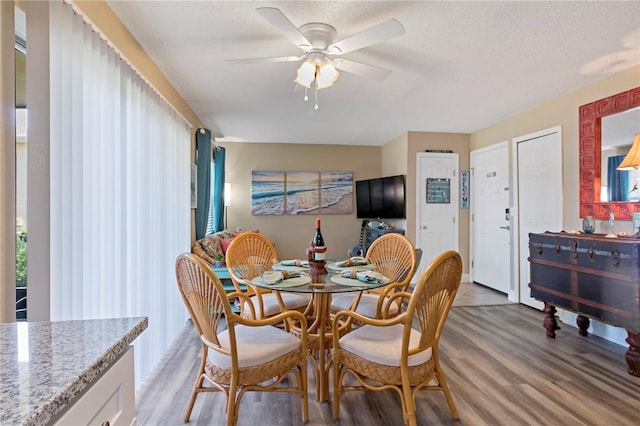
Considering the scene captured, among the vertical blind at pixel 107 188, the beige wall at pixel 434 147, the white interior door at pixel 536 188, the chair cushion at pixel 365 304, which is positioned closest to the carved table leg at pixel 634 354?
the white interior door at pixel 536 188

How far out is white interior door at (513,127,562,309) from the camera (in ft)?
11.8

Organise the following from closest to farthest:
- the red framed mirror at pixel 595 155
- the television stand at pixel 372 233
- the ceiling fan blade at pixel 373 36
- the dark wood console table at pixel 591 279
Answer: the ceiling fan blade at pixel 373 36 → the dark wood console table at pixel 591 279 → the red framed mirror at pixel 595 155 → the television stand at pixel 372 233

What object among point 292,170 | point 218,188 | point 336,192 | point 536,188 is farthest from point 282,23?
point 336,192

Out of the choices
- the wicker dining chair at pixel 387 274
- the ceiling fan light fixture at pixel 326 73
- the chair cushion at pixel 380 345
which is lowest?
the chair cushion at pixel 380 345

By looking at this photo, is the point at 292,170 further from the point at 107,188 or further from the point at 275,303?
the point at 107,188

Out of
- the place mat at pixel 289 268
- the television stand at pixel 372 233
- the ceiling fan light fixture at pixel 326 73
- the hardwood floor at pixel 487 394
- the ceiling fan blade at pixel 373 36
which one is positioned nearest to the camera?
the ceiling fan blade at pixel 373 36

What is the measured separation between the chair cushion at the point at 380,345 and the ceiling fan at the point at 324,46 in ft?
5.53

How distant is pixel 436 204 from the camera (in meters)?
5.11

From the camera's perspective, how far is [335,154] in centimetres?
613

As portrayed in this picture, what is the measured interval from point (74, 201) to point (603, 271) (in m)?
3.51

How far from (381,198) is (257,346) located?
4070 mm

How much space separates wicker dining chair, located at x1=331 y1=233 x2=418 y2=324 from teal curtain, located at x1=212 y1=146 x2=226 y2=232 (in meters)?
3.09

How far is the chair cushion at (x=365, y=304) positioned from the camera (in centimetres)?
239

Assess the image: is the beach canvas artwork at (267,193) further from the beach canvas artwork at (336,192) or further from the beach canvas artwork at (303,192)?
the beach canvas artwork at (336,192)
